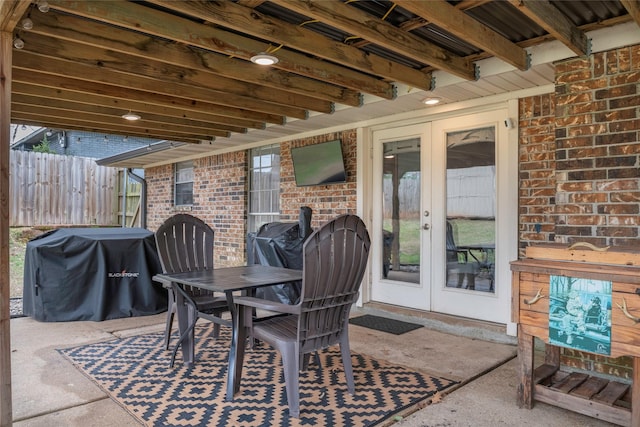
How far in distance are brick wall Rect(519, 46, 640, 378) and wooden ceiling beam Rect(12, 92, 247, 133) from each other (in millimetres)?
3996

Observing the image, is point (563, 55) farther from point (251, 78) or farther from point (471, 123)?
point (251, 78)

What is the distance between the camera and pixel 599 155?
9.93 feet

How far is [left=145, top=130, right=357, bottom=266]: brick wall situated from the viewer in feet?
18.0

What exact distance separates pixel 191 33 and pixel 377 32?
1.20 metres

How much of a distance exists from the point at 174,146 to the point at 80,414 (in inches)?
206

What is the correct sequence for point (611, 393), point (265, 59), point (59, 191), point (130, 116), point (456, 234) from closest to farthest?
point (611, 393)
point (265, 59)
point (456, 234)
point (130, 116)
point (59, 191)

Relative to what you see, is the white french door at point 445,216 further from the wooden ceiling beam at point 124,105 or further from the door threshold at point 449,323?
the wooden ceiling beam at point 124,105

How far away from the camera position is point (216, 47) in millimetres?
2973

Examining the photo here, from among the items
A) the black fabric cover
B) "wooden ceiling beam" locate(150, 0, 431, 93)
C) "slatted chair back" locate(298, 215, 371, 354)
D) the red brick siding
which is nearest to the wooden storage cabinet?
"slatted chair back" locate(298, 215, 371, 354)

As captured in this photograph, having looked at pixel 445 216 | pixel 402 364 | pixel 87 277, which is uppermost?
pixel 445 216

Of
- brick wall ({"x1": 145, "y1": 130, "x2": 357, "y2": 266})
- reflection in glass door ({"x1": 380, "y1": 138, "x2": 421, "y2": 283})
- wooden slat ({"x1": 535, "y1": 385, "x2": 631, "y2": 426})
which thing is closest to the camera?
wooden slat ({"x1": 535, "y1": 385, "x2": 631, "y2": 426})

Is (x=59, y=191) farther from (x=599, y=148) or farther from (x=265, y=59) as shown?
(x=599, y=148)

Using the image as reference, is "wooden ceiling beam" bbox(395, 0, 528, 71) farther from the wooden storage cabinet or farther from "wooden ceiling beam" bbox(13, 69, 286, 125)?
"wooden ceiling beam" bbox(13, 69, 286, 125)

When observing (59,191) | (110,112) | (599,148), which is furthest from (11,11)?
(59,191)
